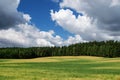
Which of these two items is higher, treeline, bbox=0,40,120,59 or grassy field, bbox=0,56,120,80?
treeline, bbox=0,40,120,59

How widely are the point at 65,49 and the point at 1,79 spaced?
534 feet

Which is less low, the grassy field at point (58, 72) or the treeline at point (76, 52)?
the treeline at point (76, 52)

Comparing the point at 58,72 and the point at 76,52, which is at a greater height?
the point at 76,52

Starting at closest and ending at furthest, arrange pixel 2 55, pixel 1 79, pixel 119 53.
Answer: pixel 1 79, pixel 119 53, pixel 2 55

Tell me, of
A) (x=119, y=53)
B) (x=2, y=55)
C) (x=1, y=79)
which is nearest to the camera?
(x=1, y=79)

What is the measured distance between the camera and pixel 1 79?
33062mm

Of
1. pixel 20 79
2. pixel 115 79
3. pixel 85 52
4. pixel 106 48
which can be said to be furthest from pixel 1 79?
pixel 85 52

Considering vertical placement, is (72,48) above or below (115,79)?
above

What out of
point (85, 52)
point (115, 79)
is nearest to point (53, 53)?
point (85, 52)

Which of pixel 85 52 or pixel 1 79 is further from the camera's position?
pixel 85 52

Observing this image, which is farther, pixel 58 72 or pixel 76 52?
pixel 76 52

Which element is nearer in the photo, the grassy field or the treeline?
the grassy field

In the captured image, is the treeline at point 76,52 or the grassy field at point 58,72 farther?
the treeline at point 76,52

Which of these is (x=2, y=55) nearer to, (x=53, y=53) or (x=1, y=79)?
(x=53, y=53)
